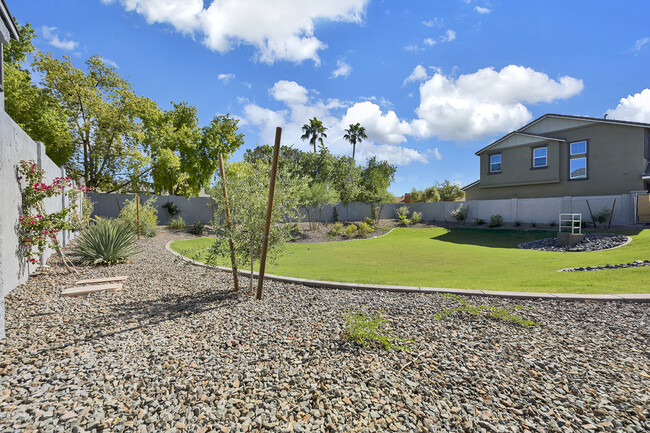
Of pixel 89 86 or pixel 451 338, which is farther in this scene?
pixel 89 86

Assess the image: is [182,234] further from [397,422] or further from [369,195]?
[397,422]

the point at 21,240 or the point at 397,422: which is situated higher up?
the point at 21,240

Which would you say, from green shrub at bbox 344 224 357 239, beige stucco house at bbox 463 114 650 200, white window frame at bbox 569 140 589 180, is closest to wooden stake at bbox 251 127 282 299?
green shrub at bbox 344 224 357 239

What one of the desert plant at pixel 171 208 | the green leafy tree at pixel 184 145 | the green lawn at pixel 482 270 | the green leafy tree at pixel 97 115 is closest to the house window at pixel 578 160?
the green lawn at pixel 482 270

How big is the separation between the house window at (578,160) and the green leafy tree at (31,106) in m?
31.5

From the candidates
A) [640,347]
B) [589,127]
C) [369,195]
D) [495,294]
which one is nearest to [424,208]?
[369,195]

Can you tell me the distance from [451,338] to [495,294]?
7.06 ft

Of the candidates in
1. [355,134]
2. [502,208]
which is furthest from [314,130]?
[502,208]

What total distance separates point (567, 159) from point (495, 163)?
435 centimetres

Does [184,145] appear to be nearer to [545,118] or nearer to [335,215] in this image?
[335,215]

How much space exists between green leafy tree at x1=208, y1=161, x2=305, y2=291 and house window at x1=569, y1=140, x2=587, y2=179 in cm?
2224

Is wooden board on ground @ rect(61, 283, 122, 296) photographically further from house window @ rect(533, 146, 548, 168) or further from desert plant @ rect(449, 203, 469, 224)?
house window @ rect(533, 146, 548, 168)

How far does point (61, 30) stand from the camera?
9.12 meters

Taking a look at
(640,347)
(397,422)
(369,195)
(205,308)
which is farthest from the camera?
(369,195)
